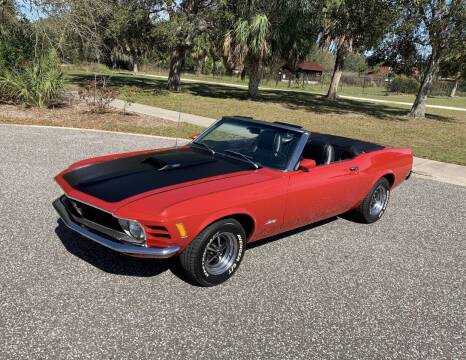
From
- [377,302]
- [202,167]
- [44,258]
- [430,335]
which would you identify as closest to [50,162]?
[44,258]

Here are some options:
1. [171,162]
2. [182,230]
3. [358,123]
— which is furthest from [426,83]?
[182,230]

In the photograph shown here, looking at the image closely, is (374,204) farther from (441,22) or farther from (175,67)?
(175,67)

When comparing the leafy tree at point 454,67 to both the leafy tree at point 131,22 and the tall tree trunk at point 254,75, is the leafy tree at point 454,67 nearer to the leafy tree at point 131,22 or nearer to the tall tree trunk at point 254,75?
the tall tree trunk at point 254,75

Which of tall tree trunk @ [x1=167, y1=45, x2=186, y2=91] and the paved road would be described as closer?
the paved road

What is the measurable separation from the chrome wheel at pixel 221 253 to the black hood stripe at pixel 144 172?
62cm

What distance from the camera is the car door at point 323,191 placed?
4.42 meters

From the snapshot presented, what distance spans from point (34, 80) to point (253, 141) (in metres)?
10.9

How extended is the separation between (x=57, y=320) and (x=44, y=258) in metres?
1.12

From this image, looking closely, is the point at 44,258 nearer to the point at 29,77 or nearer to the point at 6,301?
the point at 6,301

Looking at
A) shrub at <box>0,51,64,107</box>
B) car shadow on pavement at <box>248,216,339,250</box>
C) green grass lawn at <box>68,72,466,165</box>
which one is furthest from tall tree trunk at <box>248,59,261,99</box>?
car shadow on pavement at <box>248,216,339,250</box>

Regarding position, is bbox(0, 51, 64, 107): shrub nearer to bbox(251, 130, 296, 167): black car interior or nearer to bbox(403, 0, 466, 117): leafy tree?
bbox(251, 130, 296, 167): black car interior

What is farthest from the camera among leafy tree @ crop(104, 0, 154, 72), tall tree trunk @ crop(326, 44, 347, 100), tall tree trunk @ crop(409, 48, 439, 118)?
tall tree trunk @ crop(326, 44, 347, 100)

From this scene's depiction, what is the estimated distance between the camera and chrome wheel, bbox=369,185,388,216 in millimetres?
5906

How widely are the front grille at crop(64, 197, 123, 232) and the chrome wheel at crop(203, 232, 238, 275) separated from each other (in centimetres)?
85
